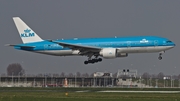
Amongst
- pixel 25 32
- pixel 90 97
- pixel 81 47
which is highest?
pixel 25 32

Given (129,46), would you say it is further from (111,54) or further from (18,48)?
(18,48)

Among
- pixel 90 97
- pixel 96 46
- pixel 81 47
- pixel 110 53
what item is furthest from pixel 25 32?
pixel 90 97

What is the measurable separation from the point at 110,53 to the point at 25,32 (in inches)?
879

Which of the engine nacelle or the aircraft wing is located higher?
the aircraft wing

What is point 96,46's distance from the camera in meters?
85.9

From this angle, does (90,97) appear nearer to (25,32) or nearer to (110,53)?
(110,53)

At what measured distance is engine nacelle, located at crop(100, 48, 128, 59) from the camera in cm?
8312

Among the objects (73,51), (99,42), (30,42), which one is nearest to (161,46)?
(99,42)

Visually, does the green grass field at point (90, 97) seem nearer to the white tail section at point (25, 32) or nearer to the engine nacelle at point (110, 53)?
the engine nacelle at point (110, 53)

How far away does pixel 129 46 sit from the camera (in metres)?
81.8

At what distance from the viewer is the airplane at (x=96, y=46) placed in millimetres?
81938

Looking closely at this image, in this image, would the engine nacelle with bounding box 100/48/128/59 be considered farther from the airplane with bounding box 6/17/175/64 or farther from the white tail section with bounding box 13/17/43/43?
the white tail section with bounding box 13/17/43/43

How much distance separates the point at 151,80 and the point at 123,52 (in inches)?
2032

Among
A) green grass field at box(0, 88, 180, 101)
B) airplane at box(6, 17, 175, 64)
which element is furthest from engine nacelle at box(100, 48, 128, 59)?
green grass field at box(0, 88, 180, 101)
